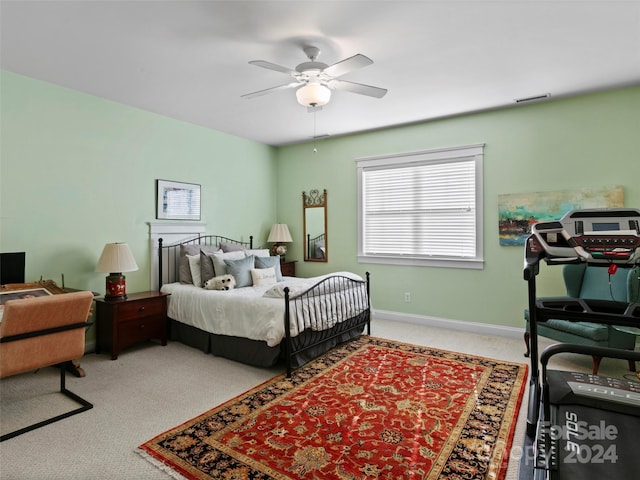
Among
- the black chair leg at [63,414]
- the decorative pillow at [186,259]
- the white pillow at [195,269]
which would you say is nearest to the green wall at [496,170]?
the decorative pillow at [186,259]

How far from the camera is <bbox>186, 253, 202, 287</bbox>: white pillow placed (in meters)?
4.37

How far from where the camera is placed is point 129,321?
379 cm

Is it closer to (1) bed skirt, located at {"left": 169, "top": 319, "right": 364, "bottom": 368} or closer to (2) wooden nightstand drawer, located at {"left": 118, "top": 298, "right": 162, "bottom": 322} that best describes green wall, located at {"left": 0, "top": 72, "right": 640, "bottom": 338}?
(2) wooden nightstand drawer, located at {"left": 118, "top": 298, "right": 162, "bottom": 322}

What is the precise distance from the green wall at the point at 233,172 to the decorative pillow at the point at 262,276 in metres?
1.23

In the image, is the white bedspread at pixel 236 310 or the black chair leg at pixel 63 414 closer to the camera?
the black chair leg at pixel 63 414

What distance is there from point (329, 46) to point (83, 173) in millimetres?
2856

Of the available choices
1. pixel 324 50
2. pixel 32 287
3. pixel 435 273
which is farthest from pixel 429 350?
pixel 32 287

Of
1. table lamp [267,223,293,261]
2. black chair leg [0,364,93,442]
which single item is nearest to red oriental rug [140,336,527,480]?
black chair leg [0,364,93,442]

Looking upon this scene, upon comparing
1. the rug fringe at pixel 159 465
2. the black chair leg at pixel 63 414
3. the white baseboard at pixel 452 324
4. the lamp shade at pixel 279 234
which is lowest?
the rug fringe at pixel 159 465

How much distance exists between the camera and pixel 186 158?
4.83 meters

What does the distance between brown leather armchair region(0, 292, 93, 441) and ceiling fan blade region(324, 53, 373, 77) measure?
2432 millimetres

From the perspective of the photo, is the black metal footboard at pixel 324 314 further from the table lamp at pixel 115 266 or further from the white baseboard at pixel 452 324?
the table lamp at pixel 115 266

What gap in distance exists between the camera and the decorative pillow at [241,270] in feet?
14.2

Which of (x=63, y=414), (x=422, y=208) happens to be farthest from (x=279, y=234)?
(x=63, y=414)
